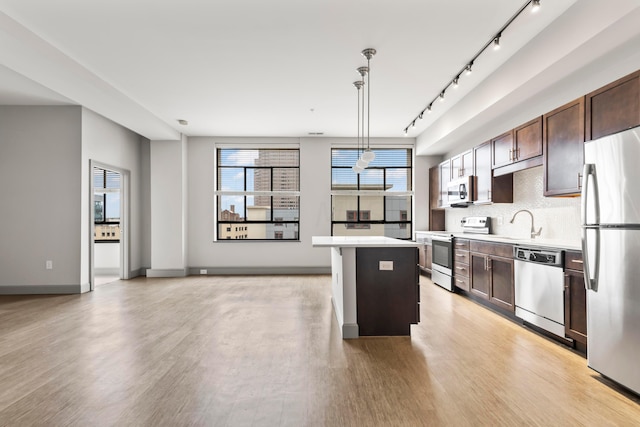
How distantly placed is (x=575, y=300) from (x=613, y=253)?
0.82 meters

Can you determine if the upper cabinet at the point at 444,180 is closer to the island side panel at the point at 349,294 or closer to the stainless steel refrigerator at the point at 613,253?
the island side panel at the point at 349,294

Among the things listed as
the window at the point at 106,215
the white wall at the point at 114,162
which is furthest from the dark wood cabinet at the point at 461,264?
the window at the point at 106,215

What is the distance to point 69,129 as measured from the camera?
5.45 m

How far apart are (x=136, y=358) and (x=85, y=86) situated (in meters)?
3.25

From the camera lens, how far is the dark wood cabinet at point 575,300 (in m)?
2.88

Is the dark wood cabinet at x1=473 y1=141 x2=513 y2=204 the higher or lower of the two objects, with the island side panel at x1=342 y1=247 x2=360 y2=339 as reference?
higher

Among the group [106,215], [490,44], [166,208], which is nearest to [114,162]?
[166,208]

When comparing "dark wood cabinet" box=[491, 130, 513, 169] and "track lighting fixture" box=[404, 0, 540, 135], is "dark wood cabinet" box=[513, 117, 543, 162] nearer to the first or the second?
"dark wood cabinet" box=[491, 130, 513, 169]

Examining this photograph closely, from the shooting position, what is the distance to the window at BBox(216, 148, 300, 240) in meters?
7.59

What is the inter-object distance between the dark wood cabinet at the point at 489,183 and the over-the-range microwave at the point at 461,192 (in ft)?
0.48

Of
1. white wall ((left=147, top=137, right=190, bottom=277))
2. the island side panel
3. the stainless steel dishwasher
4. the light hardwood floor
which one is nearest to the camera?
the light hardwood floor

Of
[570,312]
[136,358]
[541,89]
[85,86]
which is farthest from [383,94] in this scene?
[136,358]

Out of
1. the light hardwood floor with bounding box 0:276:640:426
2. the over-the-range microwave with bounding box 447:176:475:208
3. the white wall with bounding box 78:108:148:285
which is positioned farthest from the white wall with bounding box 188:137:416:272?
the light hardwood floor with bounding box 0:276:640:426

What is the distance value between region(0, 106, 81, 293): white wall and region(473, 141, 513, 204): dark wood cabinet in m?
5.92
